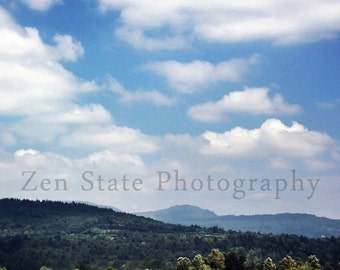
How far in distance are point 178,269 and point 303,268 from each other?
44282 millimetres

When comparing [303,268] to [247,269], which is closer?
[303,268]

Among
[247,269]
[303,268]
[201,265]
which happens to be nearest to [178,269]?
[201,265]

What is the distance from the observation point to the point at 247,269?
200m

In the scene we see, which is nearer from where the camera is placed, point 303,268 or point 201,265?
point 303,268

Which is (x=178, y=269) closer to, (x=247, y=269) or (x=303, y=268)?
(x=247, y=269)

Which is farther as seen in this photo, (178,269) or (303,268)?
(178,269)

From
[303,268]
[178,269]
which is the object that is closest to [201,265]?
[178,269]

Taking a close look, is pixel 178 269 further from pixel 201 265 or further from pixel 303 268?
pixel 303 268

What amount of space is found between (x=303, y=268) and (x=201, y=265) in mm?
37629

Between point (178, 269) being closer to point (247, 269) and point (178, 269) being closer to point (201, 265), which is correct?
point (201, 265)

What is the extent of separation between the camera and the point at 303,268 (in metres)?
180

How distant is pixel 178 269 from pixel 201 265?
31.8 ft

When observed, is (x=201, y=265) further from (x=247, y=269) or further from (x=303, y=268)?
(x=303, y=268)

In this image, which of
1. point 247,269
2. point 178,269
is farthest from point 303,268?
point 178,269
